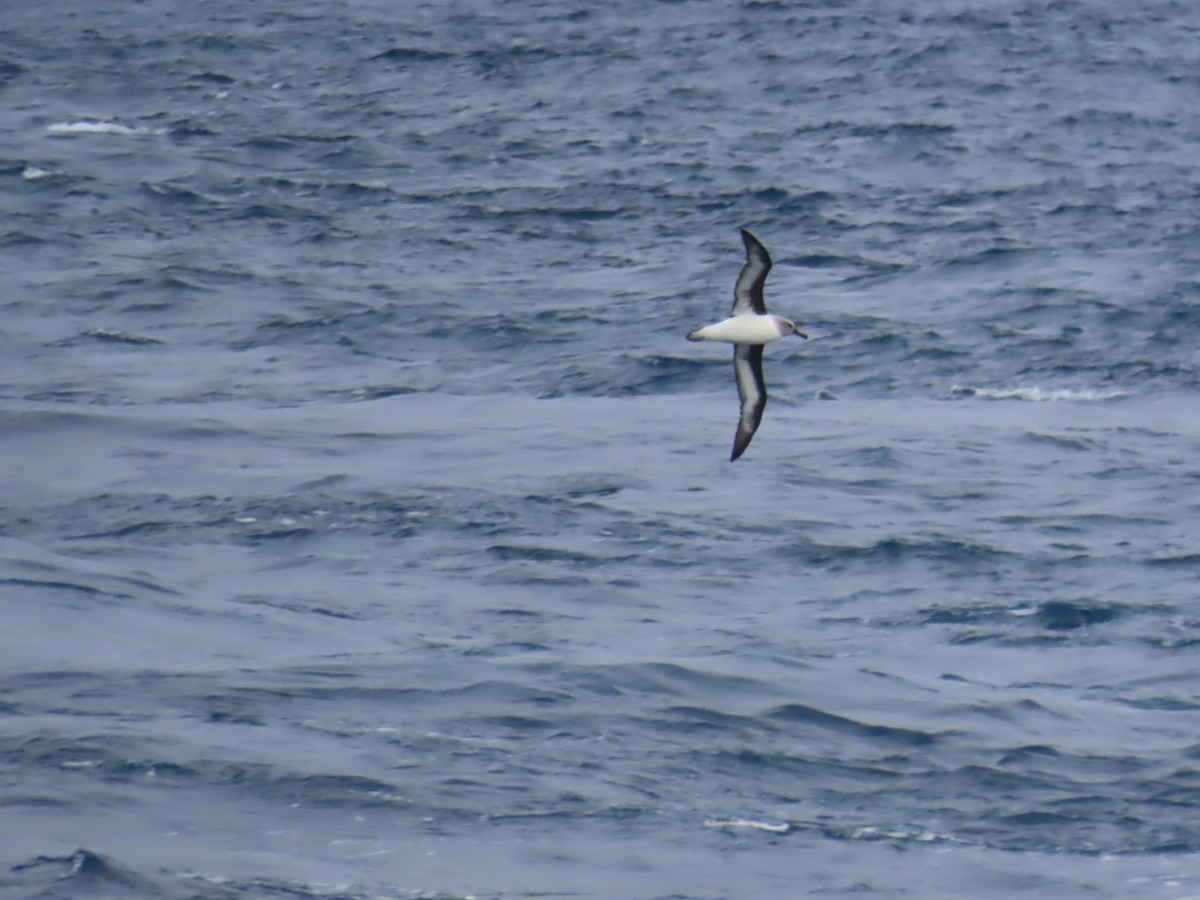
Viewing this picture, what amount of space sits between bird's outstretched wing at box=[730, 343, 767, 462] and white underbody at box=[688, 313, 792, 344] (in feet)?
1.24

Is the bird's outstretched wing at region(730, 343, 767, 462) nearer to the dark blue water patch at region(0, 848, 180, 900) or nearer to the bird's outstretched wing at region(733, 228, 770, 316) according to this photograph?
the bird's outstretched wing at region(733, 228, 770, 316)

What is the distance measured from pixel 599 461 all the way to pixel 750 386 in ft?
44.2

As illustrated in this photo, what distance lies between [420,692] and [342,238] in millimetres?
22523

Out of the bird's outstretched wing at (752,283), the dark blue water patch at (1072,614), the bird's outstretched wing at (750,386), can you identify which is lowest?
the dark blue water patch at (1072,614)

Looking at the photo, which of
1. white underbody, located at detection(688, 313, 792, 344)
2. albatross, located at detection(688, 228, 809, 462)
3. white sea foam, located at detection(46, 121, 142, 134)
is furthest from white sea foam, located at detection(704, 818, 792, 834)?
white sea foam, located at detection(46, 121, 142, 134)

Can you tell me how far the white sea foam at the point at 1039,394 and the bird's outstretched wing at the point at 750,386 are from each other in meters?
16.7

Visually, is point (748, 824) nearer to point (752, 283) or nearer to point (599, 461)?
point (752, 283)

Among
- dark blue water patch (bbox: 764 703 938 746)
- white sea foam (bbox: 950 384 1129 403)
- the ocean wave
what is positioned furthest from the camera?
the ocean wave

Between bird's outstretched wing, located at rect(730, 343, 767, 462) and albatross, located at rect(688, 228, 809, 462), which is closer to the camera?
albatross, located at rect(688, 228, 809, 462)

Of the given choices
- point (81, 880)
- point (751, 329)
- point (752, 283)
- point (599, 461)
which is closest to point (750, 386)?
point (751, 329)

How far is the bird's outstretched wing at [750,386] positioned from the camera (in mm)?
19656

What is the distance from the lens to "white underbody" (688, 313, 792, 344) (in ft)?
62.7

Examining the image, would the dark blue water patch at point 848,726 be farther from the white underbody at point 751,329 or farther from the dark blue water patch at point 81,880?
the dark blue water patch at point 81,880

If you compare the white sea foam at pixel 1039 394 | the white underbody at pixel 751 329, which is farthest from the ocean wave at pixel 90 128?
the white underbody at pixel 751 329
